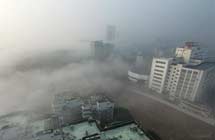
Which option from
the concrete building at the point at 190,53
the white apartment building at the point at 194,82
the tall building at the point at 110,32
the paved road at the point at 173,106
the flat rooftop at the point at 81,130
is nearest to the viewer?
the flat rooftop at the point at 81,130

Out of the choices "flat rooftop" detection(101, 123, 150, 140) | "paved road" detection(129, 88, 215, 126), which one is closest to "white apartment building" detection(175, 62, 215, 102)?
"paved road" detection(129, 88, 215, 126)

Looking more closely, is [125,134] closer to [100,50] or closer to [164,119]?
[164,119]

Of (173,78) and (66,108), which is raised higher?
(173,78)

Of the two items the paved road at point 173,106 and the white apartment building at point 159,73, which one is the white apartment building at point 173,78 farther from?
the paved road at point 173,106

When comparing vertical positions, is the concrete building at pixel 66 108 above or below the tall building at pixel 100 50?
below

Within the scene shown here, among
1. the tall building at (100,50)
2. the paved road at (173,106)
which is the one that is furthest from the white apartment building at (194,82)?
the tall building at (100,50)

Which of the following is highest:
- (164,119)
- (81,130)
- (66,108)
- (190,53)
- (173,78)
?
(190,53)

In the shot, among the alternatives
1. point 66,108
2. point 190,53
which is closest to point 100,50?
point 190,53

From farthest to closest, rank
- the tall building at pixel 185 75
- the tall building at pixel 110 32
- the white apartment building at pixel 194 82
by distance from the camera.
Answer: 1. the tall building at pixel 110 32
2. the tall building at pixel 185 75
3. the white apartment building at pixel 194 82
